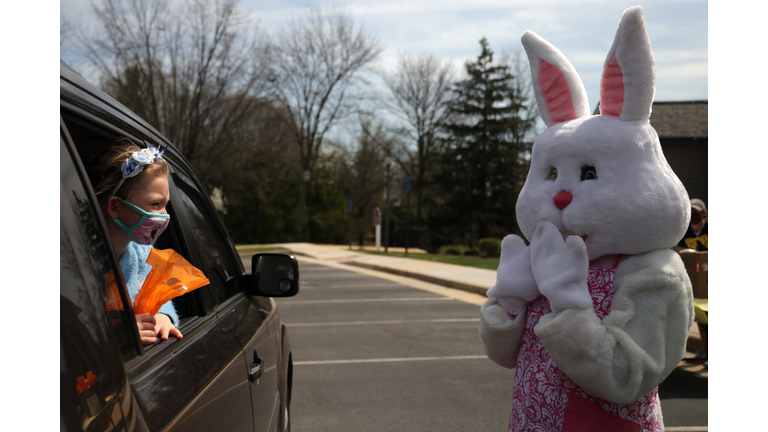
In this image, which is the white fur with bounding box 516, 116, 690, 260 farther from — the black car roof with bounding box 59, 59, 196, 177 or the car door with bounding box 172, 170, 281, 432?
the black car roof with bounding box 59, 59, 196, 177

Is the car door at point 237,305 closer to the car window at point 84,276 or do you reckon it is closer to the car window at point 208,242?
the car window at point 208,242

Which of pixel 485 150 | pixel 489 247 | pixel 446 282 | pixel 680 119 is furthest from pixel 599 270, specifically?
pixel 485 150

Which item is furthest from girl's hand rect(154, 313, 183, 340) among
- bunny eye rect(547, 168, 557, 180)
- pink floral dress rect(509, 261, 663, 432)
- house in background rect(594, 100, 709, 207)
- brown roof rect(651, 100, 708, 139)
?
house in background rect(594, 100, 709, 207)

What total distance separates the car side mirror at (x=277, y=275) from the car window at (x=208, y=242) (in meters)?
0.12

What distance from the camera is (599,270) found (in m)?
1.96

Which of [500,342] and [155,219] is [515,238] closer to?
[500,342]

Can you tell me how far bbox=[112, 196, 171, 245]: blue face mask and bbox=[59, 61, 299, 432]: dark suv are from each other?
24cm

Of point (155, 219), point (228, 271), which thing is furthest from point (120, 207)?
point (228, 271)

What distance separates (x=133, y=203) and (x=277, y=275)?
101 cm

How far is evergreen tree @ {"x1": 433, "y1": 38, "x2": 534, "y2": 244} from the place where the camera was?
3275 cm

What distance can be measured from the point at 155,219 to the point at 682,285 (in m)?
1.57

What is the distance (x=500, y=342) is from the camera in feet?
6.81

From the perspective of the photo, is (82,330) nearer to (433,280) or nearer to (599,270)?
(599,270)

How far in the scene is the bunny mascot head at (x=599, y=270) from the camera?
1758 mm
